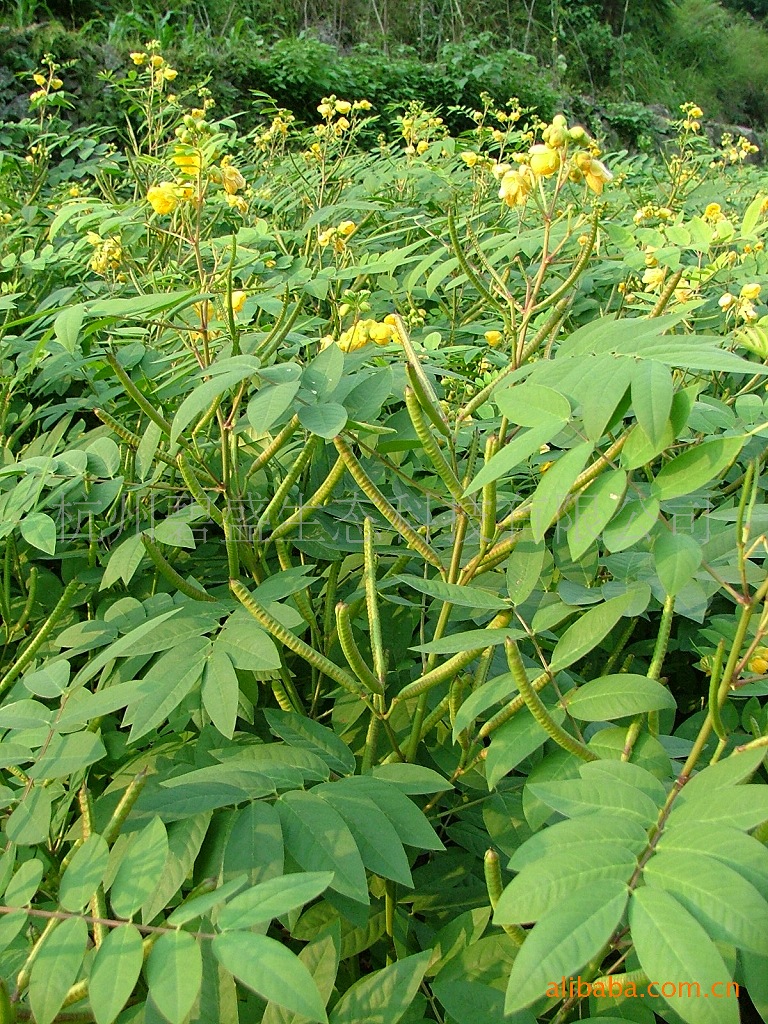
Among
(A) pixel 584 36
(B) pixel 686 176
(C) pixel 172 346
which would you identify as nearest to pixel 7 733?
(C) pixel 172 346

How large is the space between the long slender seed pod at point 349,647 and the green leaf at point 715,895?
39cm

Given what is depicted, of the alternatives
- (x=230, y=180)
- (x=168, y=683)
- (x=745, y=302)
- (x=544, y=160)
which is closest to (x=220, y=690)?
(x=168, y=683)

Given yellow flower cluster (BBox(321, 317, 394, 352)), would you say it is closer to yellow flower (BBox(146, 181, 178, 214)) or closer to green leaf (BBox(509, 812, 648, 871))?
yellow flower (BBox(146, 181, 178, 214))

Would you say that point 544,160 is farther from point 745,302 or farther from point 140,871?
point 140,871

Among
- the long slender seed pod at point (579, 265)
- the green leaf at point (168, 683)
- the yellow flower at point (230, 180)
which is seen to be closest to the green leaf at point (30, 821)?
the green leaf at point (168, 683)

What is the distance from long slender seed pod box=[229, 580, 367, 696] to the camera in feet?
3.05

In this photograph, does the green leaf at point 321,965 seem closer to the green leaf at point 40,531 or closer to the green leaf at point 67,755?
the green leaf at point 67,755

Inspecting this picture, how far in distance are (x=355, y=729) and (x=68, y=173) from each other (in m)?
3.20

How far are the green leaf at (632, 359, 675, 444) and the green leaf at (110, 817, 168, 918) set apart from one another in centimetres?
57

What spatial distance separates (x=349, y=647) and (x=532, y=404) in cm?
33

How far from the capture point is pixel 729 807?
0.63m

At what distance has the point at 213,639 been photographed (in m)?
0.96

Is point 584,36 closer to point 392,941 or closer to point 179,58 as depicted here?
point 179,58

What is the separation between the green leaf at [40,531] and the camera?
1.05 metres
